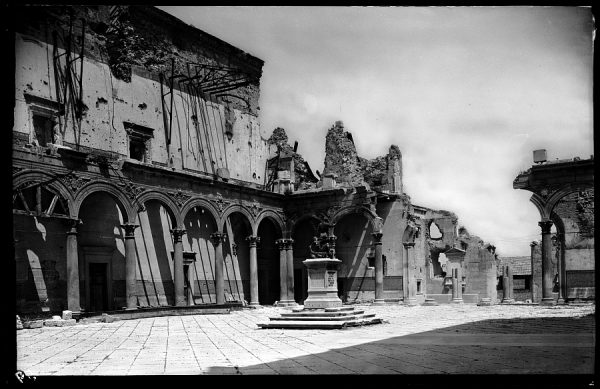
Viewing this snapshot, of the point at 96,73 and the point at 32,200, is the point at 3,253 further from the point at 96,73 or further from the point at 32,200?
the point at 96,73

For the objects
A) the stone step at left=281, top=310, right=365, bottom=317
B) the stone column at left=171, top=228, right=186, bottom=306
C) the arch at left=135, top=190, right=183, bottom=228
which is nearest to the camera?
the stone step at left=281, top=310, right=365, bottom=317

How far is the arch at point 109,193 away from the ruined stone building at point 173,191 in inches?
2.0

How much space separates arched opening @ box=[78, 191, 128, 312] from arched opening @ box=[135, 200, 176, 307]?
3.78 feet

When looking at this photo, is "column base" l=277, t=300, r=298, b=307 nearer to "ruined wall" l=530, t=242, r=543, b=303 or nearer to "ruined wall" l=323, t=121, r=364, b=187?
"ruined wall" l=323, t=121, r=364, b=187

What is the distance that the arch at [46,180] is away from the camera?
19.9 metres

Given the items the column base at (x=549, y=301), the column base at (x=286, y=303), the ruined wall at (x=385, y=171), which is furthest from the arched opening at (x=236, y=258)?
the column base at (x=549, y=301)

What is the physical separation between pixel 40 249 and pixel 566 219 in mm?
27756

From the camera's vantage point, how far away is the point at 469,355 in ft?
35.6

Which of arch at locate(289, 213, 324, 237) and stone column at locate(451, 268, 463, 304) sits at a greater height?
arch at locate(289, 213, 324, 237)

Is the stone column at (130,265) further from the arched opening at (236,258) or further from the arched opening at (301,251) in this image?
the arched opening at (301,251)

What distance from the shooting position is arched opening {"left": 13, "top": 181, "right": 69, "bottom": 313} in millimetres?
21281

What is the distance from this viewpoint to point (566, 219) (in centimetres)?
3544

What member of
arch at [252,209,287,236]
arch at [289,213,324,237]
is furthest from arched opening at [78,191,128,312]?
arch at [289,213,324,237]
